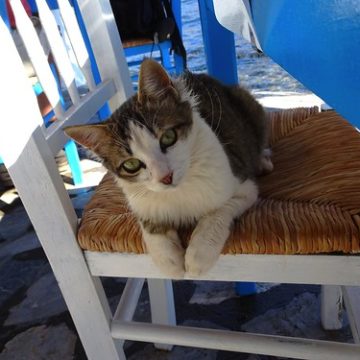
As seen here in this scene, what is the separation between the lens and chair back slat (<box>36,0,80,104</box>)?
0.79m

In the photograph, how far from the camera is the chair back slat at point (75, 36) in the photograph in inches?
33.4

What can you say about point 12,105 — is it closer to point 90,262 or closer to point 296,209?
point 90,262

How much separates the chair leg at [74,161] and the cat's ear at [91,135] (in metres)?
1.26

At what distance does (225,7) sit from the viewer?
1.73ft

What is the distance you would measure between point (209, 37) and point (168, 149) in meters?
0.55

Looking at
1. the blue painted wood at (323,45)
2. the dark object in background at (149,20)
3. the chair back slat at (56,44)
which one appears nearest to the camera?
the blue painted wood at (323,45)

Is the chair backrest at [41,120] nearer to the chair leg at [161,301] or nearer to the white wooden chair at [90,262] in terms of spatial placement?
the white wooden chair at [90,262]

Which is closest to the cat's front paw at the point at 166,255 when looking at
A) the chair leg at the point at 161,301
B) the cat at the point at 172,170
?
the cat at the point at 172,170

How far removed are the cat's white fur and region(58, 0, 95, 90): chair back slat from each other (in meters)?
0.25

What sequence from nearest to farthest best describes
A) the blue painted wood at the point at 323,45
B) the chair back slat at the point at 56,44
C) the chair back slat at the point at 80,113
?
the blue painted wood at the point at 323,45 → the chair back slat at the point at 80,113 → the chair back slat at the point at 56,44

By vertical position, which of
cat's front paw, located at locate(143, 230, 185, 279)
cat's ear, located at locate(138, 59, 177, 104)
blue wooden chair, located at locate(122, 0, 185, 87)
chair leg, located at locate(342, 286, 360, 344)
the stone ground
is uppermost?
cat's ear, located at locate(138, 59, 177, 104)

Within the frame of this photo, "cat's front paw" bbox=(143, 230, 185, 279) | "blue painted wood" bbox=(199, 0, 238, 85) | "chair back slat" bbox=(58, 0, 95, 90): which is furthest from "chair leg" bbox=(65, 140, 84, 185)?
"cat's front paw" bbox=(143, 230, 185, 279)

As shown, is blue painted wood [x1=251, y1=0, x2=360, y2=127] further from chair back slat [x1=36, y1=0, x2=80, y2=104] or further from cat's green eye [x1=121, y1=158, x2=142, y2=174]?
chair back slat [x1=36, y1=0, x2=80, y2=104]

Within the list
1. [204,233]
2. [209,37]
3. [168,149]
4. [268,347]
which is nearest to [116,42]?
[209,37]
